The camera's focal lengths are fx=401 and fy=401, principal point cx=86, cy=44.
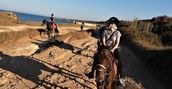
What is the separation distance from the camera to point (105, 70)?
33.5ft

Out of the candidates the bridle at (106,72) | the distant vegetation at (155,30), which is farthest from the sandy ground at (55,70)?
the distant vegetation at (155,30)

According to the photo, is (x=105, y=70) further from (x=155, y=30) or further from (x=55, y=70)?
(x=155, y=30)

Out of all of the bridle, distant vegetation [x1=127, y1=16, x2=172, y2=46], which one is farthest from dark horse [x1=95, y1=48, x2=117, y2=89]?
distant vegetation [x1=127, y1=16, x2=172, y2=46]

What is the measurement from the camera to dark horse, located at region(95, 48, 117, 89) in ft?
33.0

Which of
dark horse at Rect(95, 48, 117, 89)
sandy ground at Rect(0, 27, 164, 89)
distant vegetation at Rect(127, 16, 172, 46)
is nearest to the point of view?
dark horse at Rect(95, 48, 117, 89)

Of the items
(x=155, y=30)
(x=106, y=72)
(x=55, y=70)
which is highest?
(x=106, y=72)

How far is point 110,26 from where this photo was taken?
39.9ft

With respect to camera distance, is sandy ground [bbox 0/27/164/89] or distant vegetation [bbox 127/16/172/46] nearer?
sandy ground [bbox 0/27/164/89]

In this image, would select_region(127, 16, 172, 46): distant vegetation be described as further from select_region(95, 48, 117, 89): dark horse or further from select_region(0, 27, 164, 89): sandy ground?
select_region(95, 48, 117, 89): dark horse

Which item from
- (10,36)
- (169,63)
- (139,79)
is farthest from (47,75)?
(10,36)

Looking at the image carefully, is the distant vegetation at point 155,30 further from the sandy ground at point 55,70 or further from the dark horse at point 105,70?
the dark horse at point 105,70

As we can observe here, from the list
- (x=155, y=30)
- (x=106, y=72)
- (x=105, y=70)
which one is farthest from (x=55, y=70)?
(x=155, y=30)

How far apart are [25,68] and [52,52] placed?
4863mm

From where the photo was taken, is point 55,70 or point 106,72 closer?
point 106,72
